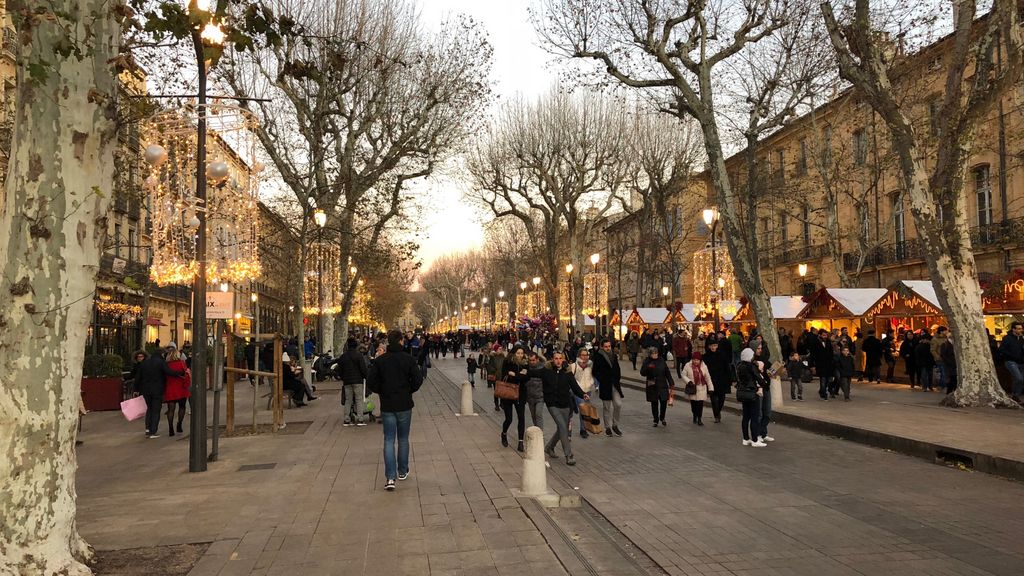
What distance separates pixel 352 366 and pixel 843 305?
16.0m

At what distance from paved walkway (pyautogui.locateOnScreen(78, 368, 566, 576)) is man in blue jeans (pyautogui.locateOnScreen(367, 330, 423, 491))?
0.38 metres

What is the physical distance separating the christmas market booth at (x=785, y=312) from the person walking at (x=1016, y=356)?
9720 mm

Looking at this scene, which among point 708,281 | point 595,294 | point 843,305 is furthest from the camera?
point 595,294

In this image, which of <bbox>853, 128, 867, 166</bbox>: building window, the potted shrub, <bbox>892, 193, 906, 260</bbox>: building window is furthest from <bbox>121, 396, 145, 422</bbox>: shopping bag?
<bbox>892, 193, 906, 260</bbox>: building window

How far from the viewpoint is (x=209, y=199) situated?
11.4m

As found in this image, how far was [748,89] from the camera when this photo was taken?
23.6 m

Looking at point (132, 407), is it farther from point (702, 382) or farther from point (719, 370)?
point (719, 370)

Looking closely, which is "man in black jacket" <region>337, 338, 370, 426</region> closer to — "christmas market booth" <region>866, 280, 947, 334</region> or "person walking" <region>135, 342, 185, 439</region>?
"person walking" <region>135, 342, 185, 439</region>

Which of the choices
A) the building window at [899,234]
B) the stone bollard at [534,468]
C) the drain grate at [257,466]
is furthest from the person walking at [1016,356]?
the building window at [899,234]

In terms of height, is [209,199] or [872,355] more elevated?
[209,199]

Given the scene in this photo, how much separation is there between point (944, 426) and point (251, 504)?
36.1ft

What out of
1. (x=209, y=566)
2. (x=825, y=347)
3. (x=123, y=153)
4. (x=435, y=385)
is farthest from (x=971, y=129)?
(x=123, y=153)

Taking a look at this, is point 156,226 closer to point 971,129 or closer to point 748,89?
point 971,129

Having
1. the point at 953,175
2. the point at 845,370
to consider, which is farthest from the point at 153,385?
the point at 953,175
